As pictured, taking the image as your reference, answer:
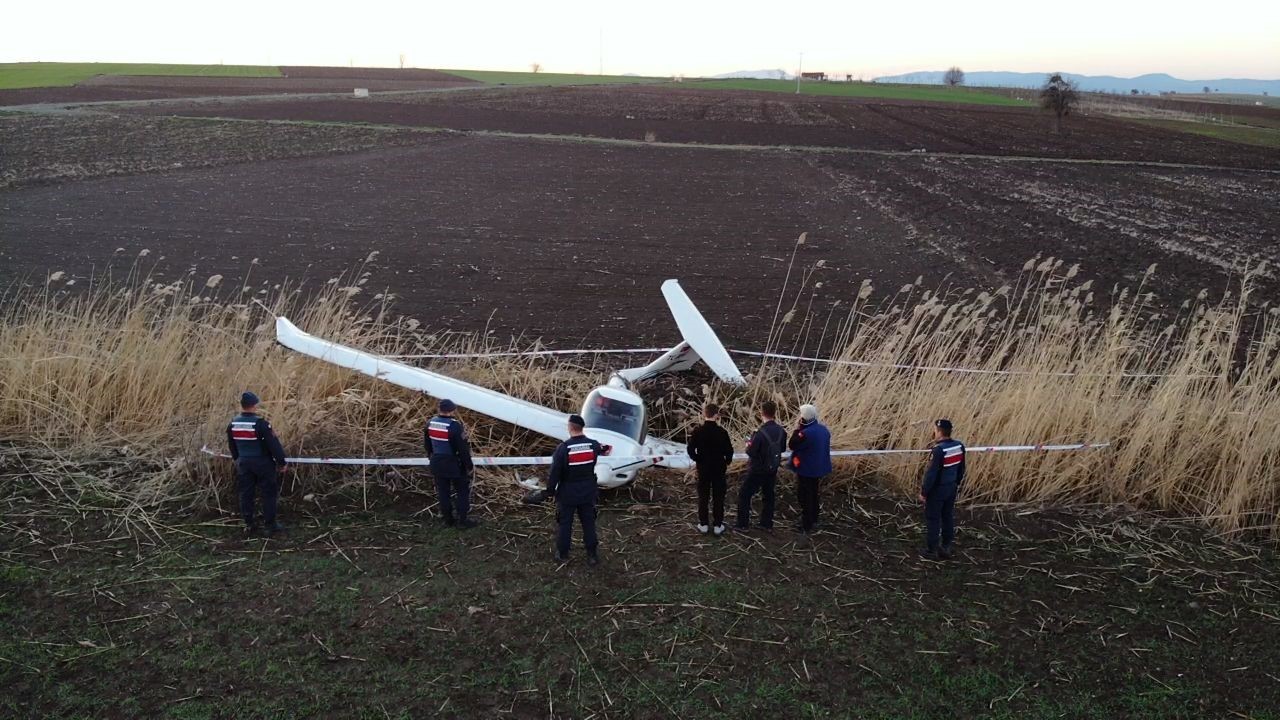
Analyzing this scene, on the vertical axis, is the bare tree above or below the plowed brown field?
below

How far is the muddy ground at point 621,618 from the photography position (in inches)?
184

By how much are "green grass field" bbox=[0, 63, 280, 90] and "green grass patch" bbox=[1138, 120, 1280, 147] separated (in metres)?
89.7

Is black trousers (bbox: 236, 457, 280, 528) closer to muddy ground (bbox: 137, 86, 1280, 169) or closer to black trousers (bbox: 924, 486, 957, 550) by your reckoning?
black trousers (bbox: 924, 486, 957, 550)

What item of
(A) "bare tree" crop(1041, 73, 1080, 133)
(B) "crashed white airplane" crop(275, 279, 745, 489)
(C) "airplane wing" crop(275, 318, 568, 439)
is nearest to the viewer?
(B) "crashed white airplane" crop(275, 279, 745, 489)

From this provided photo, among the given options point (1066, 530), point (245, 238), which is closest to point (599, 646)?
point (1066, 530)

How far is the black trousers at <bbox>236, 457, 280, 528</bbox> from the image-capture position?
20.1 ft

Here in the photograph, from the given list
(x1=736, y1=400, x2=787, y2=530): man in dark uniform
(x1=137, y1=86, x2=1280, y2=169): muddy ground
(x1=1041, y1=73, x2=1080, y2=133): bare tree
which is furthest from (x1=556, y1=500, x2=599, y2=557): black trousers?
(x1=1041, y1=73, x2=1080, y2=133): bare tree

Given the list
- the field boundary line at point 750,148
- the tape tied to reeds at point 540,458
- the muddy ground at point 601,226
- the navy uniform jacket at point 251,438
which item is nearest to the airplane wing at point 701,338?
the tape tied to reeds at point 540,458

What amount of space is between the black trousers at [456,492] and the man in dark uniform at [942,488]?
3.37 meters

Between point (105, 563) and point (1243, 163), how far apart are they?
48.5 metres

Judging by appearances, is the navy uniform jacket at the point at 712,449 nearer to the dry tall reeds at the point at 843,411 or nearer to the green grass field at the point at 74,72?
the dry tall reeds at the point at 843,411

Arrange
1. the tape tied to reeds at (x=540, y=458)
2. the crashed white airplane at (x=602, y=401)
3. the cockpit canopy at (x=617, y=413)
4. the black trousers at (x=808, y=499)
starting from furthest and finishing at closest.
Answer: the cockpit canopy at (x=617, y=413) → the crashed white airplane at (x=602, y=401) → the tape tied to reeds at (x=540, y=458) → the black trousers at (x=808, y=499)

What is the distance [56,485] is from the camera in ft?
22.6

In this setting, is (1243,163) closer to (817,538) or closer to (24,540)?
(817,538)
